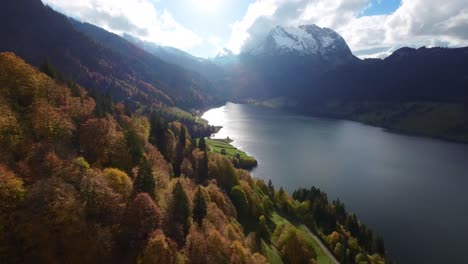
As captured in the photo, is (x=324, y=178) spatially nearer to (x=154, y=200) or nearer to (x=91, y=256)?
(x=154, y=200)

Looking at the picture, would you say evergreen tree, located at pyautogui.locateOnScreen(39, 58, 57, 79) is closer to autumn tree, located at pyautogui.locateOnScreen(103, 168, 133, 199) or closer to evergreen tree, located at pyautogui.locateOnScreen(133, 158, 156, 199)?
autumn tree, located at pyautogui.locateOnScreen(103, 168, 133, 199)

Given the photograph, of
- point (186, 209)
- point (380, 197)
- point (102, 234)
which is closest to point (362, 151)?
point (380, 197)

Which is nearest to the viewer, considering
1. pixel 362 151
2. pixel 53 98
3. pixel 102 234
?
pixel 102 234

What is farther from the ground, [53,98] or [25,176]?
[53,98]

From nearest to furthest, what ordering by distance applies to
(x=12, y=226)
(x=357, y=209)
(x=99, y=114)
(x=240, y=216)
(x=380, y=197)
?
(x=12, y=226)
(x=99, y=114)
(x=240, y=216)
(x=357, y=209)
(x=380, y=197)

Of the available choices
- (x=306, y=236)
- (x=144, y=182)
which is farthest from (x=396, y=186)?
(x=144, y=182)

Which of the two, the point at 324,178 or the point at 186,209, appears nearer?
the point at 186,209

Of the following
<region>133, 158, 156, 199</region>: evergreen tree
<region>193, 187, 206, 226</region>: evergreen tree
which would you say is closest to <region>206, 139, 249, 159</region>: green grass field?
<region>193, 187, 206, 226</region>: evergreen tree

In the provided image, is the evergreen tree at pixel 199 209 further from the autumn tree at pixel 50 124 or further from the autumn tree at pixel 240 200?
the autumn tree at pixel 50 124
